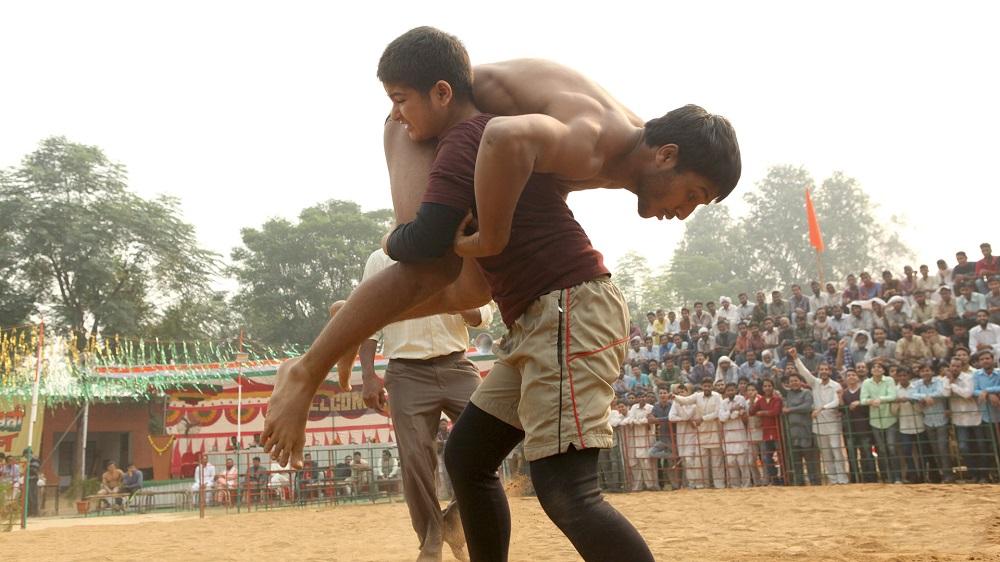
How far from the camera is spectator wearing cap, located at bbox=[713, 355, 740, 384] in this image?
12492 mm

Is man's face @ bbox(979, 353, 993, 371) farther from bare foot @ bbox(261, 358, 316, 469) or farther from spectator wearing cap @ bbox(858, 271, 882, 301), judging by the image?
bare foot @ bbox(261, 358, 316, 469)

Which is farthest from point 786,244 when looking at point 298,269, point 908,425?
point 908,425

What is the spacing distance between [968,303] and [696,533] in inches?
295

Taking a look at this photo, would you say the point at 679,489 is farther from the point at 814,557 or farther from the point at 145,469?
the point at 145,469

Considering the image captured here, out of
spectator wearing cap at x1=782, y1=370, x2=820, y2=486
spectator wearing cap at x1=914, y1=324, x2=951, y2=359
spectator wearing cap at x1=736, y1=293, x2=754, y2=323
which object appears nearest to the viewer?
spectator wearing cap at x1=914, y1=324, x2=951, y2=359

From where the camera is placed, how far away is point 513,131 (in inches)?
83.9

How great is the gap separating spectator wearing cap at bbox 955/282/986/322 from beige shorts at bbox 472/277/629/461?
10.3 metres

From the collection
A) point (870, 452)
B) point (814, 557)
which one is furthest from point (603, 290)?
point (870, 452)

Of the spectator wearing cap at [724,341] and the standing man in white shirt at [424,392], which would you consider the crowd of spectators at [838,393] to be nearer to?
the spectator wearing cap at [724,341]

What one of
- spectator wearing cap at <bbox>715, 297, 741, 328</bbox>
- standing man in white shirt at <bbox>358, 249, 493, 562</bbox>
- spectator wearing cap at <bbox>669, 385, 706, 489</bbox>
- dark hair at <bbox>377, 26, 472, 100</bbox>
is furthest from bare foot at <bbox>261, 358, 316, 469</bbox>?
spectator wearing cap at <bbox>715, 297, 741, 328</bbox>

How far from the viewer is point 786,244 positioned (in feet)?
191

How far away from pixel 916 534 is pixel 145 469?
2399cm

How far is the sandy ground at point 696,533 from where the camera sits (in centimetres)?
463

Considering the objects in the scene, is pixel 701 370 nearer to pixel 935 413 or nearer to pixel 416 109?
pixel 935 413
